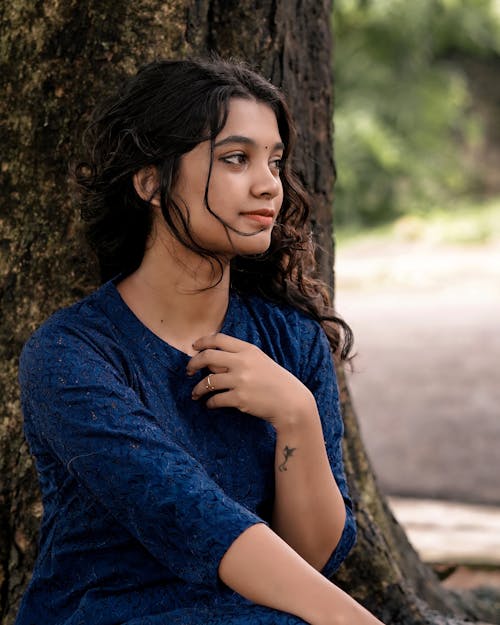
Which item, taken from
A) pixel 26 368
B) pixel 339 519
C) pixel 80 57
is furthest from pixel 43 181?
pixel 339 519

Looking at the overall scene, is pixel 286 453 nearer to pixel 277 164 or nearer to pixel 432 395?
A: pixel 277 164

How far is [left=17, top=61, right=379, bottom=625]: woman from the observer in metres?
1.94

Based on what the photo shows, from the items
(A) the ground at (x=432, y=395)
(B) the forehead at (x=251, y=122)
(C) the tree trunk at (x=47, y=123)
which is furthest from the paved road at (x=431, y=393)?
(B) the forehead at (x=251, y=122)

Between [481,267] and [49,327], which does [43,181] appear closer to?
[49,327]

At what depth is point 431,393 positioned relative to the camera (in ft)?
20.5

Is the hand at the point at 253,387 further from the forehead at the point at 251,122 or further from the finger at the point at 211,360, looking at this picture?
the forehead at the point at 251,122

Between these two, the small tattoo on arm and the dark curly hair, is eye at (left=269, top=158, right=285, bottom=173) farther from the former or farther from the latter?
the small tattoo on arm

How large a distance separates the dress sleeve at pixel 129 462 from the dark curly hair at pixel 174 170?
0.33 m

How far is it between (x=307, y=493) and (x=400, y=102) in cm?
1315

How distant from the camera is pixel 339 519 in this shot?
2.22 meters

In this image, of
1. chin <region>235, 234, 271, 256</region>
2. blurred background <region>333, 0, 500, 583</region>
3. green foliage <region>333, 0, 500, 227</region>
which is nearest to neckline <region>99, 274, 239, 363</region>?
chin <region>235, 234, 271, 256</region>

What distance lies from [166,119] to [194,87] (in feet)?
0.26

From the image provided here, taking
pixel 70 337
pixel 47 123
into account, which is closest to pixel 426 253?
pixel 47 123

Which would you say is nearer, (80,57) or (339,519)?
(339,519)
